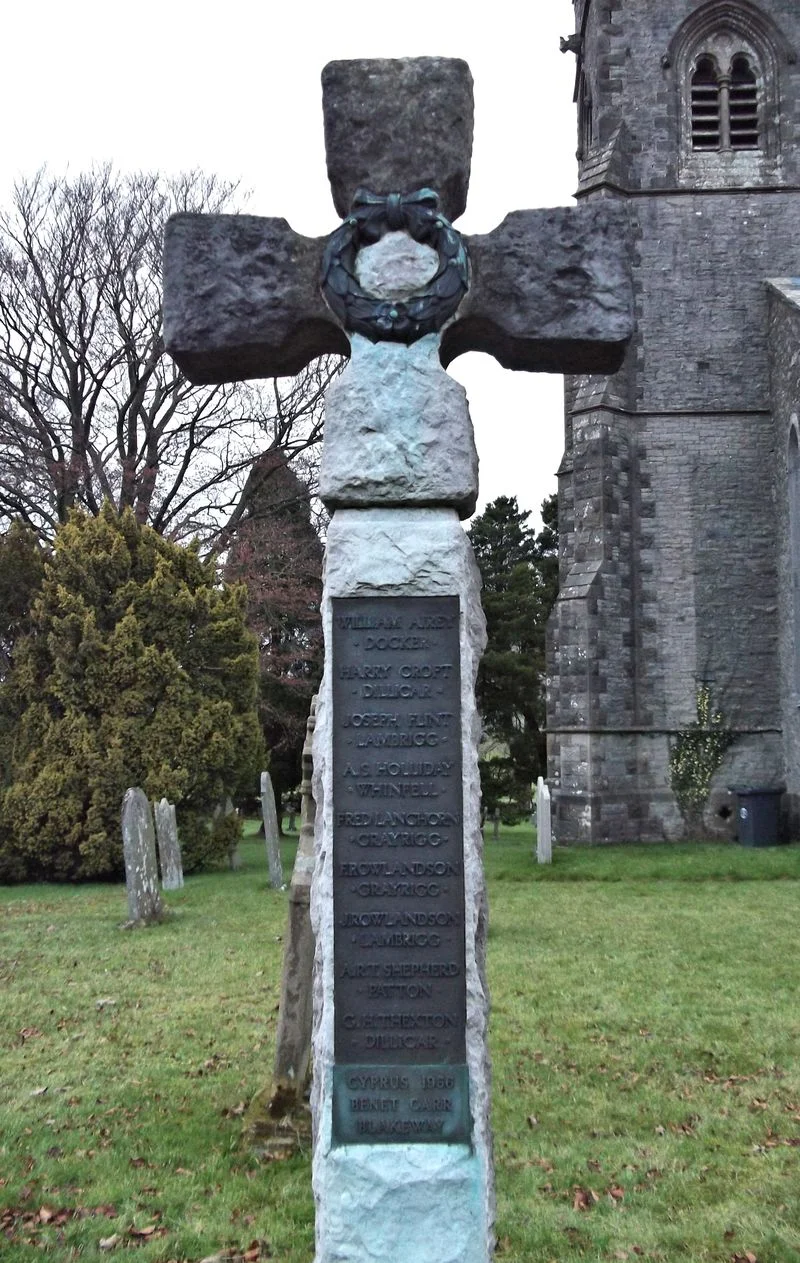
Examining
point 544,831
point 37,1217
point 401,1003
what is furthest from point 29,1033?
point 544,831

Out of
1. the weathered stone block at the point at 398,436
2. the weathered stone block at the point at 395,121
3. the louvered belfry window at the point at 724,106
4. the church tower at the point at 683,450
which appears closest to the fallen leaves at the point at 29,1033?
the weathered stone block at the point at 398,436

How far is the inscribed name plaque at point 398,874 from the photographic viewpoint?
146 inches

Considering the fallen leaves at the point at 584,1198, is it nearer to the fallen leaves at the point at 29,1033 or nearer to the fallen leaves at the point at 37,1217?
the fallen leaves at the point at 37,1217

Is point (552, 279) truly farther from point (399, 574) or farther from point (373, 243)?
point (399, 574)

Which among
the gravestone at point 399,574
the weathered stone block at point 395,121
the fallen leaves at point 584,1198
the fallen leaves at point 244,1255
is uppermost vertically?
the weathered stone block at point 395,121

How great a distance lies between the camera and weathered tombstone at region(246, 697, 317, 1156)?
19.2 feet

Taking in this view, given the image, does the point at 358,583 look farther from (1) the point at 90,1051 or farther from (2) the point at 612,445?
(2) the point at 612,445

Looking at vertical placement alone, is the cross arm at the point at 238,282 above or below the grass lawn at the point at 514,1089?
above

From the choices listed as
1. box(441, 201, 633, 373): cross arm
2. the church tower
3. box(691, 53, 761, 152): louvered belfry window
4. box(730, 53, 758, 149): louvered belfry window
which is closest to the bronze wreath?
box(441, 201, 633, 373): cross arm

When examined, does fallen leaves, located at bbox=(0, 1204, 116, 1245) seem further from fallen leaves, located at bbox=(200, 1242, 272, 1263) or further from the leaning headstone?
the leaning headstone

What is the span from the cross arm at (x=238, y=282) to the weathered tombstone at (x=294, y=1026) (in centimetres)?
226

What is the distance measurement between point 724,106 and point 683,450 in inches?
264

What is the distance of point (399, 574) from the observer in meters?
3.92

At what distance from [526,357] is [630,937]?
7854 mm
